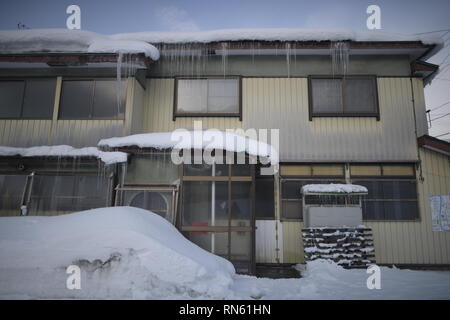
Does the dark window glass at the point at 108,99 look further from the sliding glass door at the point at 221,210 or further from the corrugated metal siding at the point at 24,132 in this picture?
the sliding glass door at the point at 221,210

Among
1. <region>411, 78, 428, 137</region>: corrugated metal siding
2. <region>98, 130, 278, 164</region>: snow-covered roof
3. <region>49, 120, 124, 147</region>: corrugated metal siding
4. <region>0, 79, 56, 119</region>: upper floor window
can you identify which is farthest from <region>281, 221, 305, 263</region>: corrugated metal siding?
<region>0, 79, 56, 119</region>: upper floor window

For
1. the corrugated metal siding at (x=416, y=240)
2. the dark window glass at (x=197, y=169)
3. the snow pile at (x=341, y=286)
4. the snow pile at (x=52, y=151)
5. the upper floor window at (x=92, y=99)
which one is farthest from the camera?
the upper floor window at (x=92, y=99)

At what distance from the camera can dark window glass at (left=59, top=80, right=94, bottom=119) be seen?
882 centimetres

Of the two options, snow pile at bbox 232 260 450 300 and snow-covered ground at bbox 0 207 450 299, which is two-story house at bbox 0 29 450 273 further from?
snow-covered ground at bbox 0 207 450 299

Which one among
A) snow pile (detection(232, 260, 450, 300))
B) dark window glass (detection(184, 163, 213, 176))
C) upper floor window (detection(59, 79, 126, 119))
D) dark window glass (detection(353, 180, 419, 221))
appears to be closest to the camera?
snow pile (detection(232, 260, 450, 300))

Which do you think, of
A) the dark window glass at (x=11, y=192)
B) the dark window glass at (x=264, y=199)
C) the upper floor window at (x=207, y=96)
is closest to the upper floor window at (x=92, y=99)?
the upper floor window at (x=207, y=96)

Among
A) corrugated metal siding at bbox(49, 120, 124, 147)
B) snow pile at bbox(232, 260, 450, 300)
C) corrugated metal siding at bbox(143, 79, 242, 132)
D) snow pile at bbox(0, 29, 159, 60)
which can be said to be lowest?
snow pile at bbox(232, 260, 450, 300)

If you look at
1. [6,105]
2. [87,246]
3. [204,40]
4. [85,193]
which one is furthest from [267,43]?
[6,105]

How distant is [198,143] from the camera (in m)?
7.31

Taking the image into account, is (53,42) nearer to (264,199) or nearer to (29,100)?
(29,100)

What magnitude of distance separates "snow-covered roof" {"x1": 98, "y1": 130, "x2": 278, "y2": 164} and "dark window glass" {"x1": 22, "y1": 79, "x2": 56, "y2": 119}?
9.14ft

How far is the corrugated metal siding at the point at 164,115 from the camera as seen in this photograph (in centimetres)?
930

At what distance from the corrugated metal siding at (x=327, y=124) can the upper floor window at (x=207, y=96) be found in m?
0.38

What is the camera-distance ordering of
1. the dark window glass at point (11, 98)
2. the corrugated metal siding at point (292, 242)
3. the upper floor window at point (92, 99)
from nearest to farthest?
1. the corrugated metal siding at point (292, 242)
2. the upper floor window at point (92, 99)
3. the dark window glass at point (11, 98)
